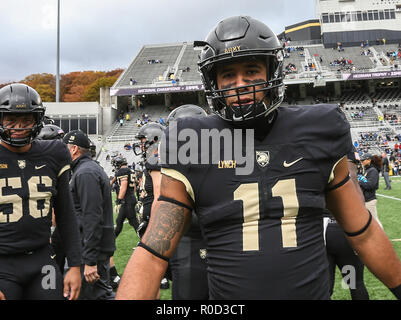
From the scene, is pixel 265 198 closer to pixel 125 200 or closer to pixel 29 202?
pixel 29 202

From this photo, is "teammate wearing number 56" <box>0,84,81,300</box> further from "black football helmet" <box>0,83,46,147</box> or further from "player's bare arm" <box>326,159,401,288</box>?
"player's bare arm" <box>326,159,401,288</box>

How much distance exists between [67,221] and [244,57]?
81.6 inches

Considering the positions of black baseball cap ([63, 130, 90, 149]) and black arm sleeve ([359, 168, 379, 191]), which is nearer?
black baseball cap ([63, 130, 90, 149])

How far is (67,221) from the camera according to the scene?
2967 millimetres

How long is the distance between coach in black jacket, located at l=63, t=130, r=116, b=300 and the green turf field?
99cm

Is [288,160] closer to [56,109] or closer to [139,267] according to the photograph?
[139,267]

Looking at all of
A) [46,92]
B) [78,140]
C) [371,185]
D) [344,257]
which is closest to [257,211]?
[344,257]

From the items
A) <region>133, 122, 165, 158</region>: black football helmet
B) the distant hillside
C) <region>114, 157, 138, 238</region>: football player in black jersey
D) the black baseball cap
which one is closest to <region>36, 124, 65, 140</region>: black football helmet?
the black baseball cap

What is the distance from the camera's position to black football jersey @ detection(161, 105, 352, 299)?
1.40 metres

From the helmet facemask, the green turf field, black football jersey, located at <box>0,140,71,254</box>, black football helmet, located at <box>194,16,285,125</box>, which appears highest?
black football helmet, located at <box>194,16,285,125</box>

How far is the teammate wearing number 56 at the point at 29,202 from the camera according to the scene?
2.52 meters

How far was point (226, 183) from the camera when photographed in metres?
1.48

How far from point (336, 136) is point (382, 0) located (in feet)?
179

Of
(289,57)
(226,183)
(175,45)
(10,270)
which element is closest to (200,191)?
(226,183)
